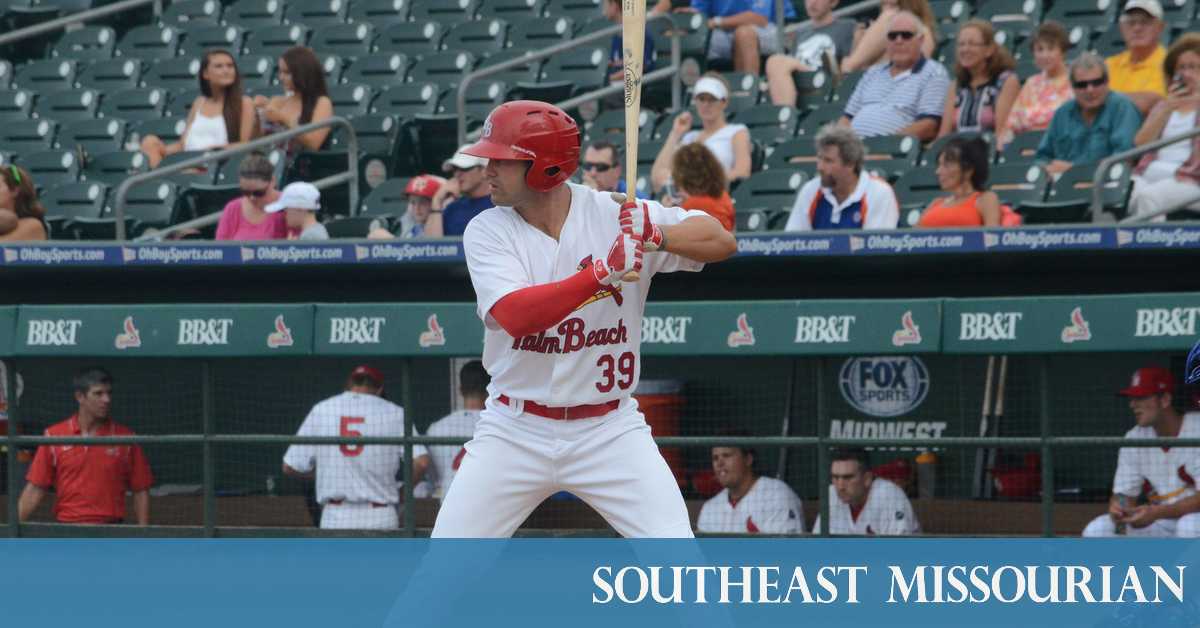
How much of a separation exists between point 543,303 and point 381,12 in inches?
354

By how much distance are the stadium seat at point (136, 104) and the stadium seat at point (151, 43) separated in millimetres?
845

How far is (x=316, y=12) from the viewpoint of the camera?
42.9ft

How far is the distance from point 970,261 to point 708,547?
1678 mm

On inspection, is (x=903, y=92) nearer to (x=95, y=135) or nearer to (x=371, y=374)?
(x=371, y=374)

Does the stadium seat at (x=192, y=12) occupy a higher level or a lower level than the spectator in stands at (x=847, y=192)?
higher

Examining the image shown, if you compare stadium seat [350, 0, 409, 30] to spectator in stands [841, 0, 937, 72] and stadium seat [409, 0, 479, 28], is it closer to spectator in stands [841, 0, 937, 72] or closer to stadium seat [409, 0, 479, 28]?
stadium seat [409, 0, 479, 28]

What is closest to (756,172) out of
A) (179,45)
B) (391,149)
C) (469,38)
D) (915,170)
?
(915,170)

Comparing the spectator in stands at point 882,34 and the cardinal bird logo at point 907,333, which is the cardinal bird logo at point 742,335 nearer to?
the cardinal bird logo at point 907,333

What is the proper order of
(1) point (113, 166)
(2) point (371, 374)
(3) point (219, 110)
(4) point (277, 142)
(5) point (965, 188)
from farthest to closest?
1. (1) point (113, 166)
2. (3) point (219, 110)
3. (4) point (277, 142)
4. (2) point (371, 374)
5. (5) point (965, 188)

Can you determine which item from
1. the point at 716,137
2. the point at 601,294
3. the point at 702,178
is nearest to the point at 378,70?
the point at 716,137

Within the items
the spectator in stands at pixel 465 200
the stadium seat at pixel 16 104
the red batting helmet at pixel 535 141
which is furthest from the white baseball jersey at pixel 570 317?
the stadium seat at pixel 16 104

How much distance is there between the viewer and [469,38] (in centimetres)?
A: 1199

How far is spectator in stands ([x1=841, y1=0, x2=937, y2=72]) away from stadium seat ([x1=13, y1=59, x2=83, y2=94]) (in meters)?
5.97

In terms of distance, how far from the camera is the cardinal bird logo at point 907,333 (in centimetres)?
705
